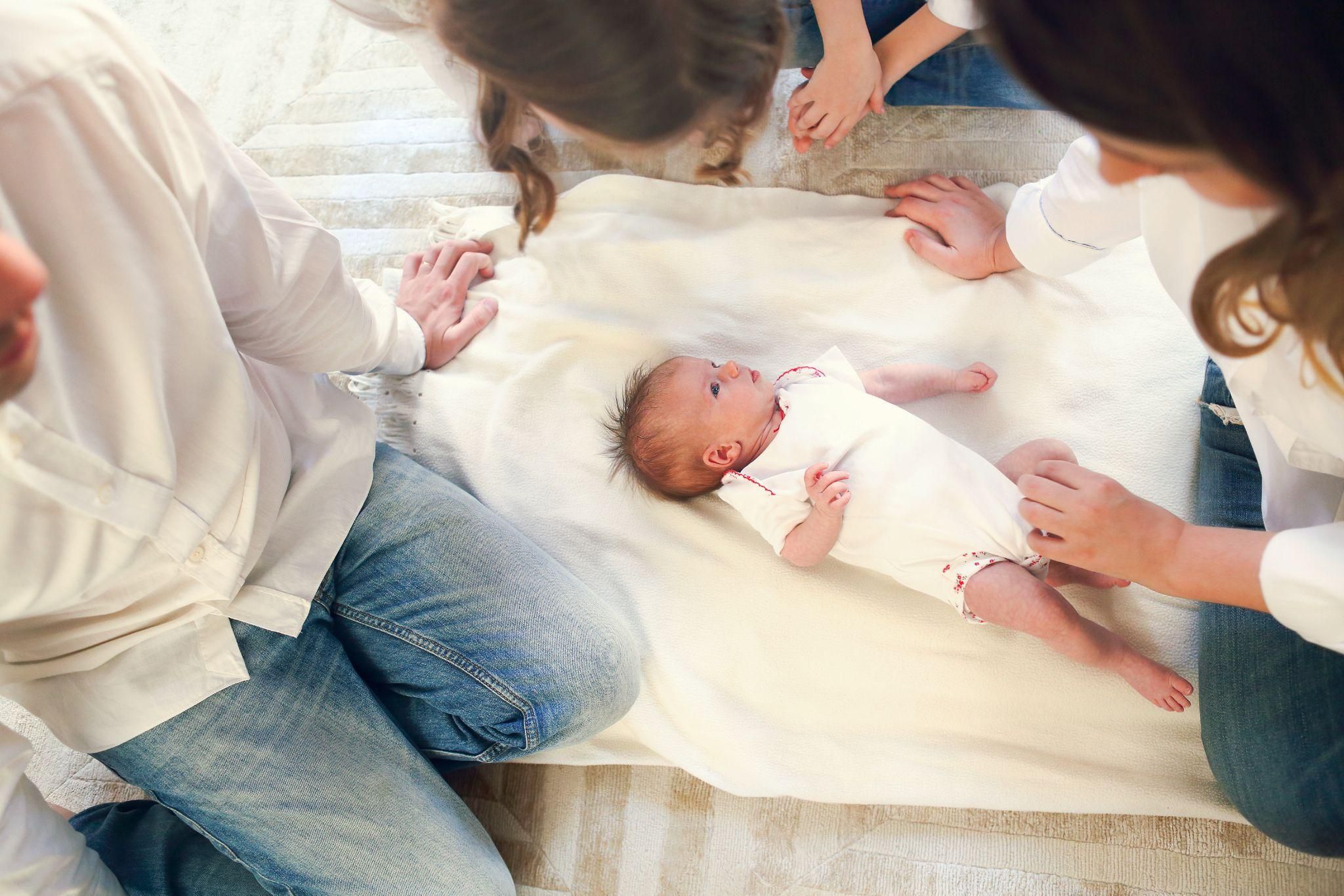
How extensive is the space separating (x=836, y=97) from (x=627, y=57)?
644 millimetres

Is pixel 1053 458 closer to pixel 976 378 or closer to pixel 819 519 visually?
pixel 976 378

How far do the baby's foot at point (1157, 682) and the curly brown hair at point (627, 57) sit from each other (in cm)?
82

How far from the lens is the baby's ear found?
1.23m

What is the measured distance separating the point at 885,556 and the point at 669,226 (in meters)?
0.68

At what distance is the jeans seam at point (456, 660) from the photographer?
1108mm

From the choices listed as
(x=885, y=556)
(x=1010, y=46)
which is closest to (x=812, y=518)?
(x=885, y=556)

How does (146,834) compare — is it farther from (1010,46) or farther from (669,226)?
(1010,46)

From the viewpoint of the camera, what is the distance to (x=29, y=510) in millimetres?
800

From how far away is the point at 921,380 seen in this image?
1.27 metres

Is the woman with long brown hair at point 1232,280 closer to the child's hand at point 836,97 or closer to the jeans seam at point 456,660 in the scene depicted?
the child's hand at point 836,97

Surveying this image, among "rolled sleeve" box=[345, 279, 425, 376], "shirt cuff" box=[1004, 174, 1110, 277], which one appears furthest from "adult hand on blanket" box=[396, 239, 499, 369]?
"shirt cuff" box=[1004, 174, 1110, 277]

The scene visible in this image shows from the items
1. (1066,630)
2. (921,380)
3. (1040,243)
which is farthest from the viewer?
(921,380)

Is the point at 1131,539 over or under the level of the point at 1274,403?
under

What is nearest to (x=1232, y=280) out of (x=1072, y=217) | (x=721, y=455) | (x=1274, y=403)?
(x=1274, y=403)
